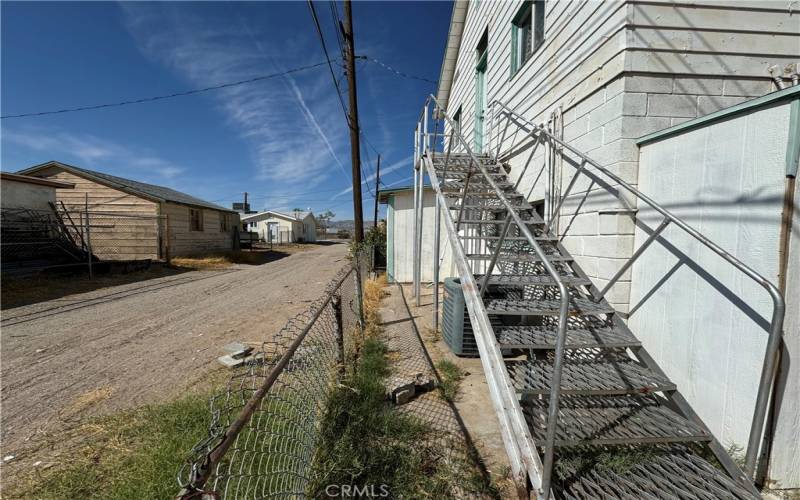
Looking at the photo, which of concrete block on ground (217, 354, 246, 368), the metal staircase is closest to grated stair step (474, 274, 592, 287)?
the metal staircase

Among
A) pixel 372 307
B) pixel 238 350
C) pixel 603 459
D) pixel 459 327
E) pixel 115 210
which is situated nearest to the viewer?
pixel 603 459

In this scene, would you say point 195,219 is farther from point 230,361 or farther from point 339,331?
point 339,331

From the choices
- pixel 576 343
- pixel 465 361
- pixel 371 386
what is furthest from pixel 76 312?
pixel 576 343

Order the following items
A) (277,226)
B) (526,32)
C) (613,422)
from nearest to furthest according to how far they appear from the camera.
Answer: (613,422) → (526,32) → (277,226)

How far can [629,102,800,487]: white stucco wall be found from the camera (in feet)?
6.37

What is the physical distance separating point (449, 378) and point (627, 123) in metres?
3.14

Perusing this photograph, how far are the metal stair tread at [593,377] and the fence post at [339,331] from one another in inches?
61.3

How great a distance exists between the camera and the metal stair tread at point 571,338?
8.10 feet

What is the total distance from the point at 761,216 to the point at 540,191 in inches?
99.9

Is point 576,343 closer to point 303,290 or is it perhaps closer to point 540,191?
point 540,191

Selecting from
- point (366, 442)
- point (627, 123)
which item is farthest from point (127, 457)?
point (627, 123)

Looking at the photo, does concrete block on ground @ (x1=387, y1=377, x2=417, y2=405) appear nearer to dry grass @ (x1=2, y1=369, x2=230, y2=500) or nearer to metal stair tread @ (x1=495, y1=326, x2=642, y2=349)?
metal stair tread @ (x1=495, y1=326, x2=642, y2=349)

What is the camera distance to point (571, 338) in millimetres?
2562

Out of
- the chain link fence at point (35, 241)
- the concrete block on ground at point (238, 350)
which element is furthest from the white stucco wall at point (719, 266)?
the chain link fence at point (35, 241)
